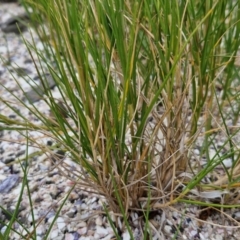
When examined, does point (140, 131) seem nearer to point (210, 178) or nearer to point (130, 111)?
point (130, 111)

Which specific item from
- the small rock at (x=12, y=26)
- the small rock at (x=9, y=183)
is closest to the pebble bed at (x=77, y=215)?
the small rock at (x=9, y=183)

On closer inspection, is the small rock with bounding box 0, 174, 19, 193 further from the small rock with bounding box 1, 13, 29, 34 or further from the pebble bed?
the small rock with bounding box 1, 13, 29, 34

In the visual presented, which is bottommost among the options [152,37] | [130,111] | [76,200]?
[76,200]

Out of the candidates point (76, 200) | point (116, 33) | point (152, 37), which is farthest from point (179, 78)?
point (76, 200)

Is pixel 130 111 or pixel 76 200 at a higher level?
pixel 130 111

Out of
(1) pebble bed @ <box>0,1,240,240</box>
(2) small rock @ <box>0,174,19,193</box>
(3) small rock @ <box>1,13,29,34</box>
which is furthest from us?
(3) small rock @ <box>1,13,29,34</box>

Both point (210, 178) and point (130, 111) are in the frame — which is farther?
point (210, 178)

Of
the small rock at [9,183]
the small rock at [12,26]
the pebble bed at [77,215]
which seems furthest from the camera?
the small rock at [12,26]

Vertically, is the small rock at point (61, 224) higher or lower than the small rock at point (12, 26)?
lower

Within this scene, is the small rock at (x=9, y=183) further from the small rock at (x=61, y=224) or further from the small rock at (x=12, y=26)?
the small rock at (x=12, y=26)

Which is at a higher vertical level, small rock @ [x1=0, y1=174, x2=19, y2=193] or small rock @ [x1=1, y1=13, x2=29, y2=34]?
small rock @ [x1=1, y1=13, x2=29, y2=34]

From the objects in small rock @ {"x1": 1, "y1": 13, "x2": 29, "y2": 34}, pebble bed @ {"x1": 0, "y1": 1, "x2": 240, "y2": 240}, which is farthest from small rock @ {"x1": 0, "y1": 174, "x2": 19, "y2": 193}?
small rock @ {"x1": 1, "y1": 13, "x2": 29, "y2": 34}
